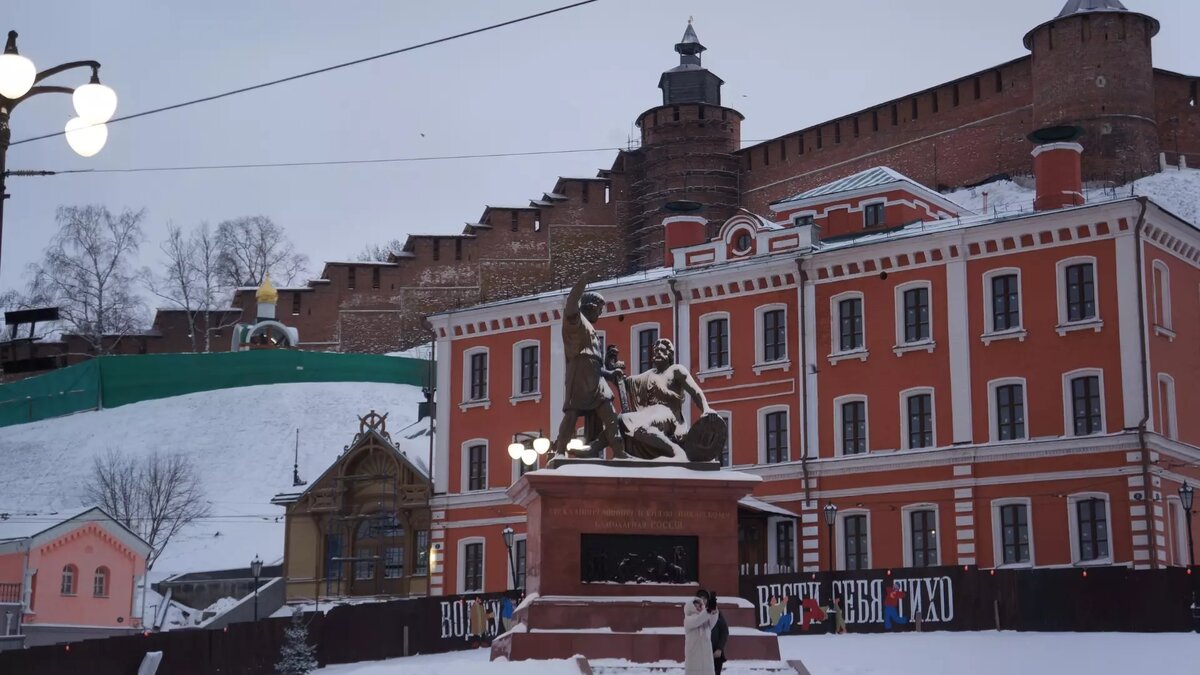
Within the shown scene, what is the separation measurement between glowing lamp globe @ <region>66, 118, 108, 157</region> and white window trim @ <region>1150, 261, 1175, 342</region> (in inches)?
1244

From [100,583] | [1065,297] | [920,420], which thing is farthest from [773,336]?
[100,583]

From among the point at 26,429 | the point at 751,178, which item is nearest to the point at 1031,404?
the point at 751,178

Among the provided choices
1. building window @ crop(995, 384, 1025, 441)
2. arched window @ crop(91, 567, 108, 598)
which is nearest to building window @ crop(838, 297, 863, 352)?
building window @ crop(995, 384, 1025, 441)

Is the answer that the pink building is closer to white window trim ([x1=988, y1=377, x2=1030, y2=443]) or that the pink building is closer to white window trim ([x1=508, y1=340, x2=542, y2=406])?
white window trim ([x1=508, y1=340, x2=542, y2=406])

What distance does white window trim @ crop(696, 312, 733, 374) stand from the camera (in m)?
46.1

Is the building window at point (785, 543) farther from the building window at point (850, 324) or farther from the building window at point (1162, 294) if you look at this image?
the building window at point (1162, 294)

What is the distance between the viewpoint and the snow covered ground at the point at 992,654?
23344mm

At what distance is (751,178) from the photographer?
83.1m

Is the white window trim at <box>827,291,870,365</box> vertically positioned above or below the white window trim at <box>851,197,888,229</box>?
below

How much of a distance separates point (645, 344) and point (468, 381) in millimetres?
6089

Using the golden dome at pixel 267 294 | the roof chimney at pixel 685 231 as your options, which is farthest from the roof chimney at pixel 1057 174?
the golden dome at pixel 267 294

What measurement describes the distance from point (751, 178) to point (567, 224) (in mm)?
9131

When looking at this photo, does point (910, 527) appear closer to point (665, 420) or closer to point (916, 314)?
point (916, 314)

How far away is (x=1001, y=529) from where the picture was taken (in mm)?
40219
